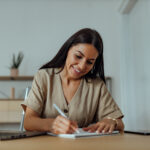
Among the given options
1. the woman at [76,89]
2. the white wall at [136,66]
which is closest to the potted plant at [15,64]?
the white wall at [136,66]

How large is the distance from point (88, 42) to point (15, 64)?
7.64 ft

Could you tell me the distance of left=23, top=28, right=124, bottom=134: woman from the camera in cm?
125

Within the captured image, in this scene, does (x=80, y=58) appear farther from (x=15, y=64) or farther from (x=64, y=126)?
(x=15, y=64)

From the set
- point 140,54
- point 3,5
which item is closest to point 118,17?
point 140,54

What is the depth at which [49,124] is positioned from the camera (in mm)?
1028

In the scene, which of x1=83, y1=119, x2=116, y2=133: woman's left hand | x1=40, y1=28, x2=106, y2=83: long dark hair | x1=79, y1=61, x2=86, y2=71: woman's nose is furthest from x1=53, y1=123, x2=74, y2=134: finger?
x1=40, y1=28, x2=106, y2=83: long dark hair

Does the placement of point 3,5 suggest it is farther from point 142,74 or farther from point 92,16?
point 142,74

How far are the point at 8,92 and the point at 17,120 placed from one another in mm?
579

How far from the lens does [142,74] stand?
3.02 metres

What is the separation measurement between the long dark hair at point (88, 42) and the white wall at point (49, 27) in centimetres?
222

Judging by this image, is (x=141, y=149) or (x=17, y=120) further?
(x=17, y=120)

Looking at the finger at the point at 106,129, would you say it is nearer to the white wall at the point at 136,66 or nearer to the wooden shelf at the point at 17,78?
the white wall at the point at 136,66

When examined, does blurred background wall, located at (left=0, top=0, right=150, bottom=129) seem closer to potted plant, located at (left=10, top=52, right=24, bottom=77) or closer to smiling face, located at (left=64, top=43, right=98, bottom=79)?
potted plant, located at (left=10, top=52, right=24, bottom=77)

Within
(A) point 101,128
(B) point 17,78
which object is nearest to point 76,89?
(A) point 101,128
